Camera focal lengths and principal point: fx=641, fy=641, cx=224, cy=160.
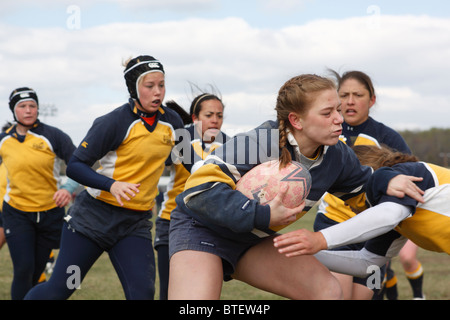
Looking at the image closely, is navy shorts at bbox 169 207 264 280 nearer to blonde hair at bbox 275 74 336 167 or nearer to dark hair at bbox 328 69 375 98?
blonde hair at bbox 275 74 336 167

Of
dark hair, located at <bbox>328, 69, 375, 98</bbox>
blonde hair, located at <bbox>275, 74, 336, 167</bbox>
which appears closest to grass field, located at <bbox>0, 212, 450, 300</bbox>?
dark hair, located at <bbox>328, 69, 375, 98</bbox>

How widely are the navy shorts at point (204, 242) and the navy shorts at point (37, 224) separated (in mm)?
3500

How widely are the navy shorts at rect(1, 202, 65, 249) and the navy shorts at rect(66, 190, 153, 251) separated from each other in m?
1.73

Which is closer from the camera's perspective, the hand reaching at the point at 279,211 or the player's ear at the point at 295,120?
the hand reaching at the point at 279,211

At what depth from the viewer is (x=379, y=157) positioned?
4348 millimetres

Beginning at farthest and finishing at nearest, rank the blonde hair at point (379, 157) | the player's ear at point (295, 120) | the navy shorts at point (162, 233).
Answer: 1. the navy shorts at point (162, 233)
2. the blonde hair at point (379, 157)
3. the player's ear at point (295, 120)

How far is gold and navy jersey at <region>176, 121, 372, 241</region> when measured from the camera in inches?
137

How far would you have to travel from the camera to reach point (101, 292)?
311 inches

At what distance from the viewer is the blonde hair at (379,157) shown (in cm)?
412

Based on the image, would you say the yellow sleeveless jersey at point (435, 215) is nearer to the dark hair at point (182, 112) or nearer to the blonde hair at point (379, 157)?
the blonde hair at point (379, 157)

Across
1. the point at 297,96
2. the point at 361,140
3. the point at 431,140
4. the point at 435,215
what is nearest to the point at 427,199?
the point at 435,215

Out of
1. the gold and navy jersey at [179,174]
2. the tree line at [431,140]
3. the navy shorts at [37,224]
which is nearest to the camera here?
the gold and navy jersey at [179,174]

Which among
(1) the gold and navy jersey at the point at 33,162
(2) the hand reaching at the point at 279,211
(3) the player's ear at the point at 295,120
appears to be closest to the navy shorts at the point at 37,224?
(1) the gold and navy jersey at the point at 33,162

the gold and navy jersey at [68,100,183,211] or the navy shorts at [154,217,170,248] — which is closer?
the gold and navy jersey at [68,100,183,211]
